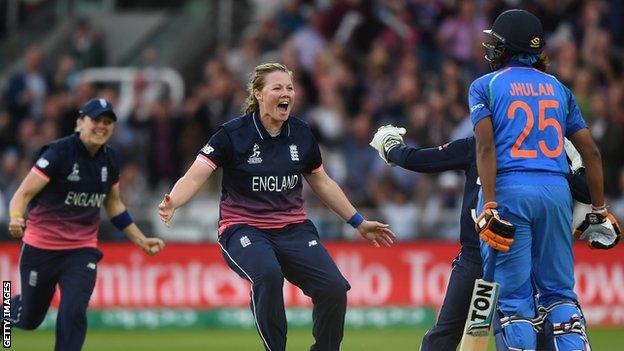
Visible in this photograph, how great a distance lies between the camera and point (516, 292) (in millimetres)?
9016

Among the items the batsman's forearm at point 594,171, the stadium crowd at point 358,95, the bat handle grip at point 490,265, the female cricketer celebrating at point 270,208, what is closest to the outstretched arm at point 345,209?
the female cricketer celebrating at point 270,208

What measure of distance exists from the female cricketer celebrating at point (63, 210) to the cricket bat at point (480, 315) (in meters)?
3.81

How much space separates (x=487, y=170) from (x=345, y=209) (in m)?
2.32

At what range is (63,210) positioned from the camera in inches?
473

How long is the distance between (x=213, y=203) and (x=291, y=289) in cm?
213

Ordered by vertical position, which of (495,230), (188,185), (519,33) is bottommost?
(495,230)

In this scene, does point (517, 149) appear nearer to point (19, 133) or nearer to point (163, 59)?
point (19, 133)

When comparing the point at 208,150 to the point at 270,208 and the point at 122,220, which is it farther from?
the point at 122,220

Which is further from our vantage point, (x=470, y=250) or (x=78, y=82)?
(x=78, y=82)

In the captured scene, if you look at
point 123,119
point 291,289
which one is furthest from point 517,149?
point 123,119

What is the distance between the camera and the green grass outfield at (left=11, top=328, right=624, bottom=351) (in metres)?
15.2

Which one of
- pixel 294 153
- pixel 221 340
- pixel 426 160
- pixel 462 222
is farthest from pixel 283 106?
pixel 221 340

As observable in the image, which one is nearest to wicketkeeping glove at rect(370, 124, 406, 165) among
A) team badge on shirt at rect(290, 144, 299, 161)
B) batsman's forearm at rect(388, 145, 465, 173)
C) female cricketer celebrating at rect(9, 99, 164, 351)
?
batsman's forearm at rect(388, 145, 465, 173)

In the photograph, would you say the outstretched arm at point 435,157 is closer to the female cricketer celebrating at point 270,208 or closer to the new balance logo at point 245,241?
the female cricketer celebrating at point 270,208
